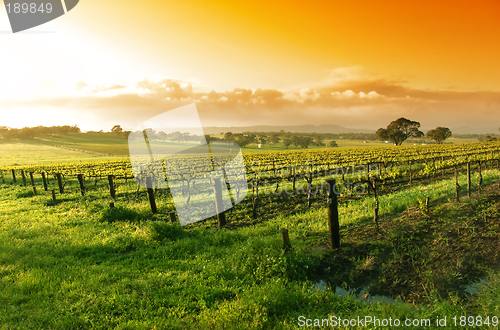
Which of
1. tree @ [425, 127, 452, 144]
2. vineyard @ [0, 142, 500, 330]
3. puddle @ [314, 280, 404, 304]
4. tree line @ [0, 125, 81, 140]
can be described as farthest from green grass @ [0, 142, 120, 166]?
tree @ [425, 127, 452, 144]

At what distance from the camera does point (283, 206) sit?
45.2 ft

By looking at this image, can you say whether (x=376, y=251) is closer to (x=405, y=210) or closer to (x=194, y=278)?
(x=405, y=210)

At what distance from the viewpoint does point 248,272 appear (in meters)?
6.36

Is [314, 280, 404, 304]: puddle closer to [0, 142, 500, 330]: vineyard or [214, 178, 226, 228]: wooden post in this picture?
[0, 142, 500, 330]: vineyard

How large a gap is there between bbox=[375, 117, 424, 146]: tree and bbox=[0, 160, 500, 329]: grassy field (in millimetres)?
109214

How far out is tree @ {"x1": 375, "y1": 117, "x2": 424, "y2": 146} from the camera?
340ft

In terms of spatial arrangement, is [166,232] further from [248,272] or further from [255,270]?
[255,270]

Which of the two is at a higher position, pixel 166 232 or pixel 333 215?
pixel 333 215

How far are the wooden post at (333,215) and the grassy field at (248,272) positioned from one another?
1.00ft

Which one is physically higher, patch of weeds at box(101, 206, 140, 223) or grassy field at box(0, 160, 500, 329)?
patch of weeds at box(101, 206, 140, 223)

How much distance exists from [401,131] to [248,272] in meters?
119

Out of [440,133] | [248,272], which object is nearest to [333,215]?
[248,272]

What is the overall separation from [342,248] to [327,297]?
2521 mm

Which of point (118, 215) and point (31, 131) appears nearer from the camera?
point (118, 215)
